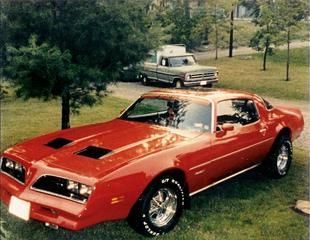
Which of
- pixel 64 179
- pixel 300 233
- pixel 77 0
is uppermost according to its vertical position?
pixel 77 0

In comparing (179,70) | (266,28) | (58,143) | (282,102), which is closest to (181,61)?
(179,70)

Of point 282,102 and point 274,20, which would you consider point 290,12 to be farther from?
point 282,102

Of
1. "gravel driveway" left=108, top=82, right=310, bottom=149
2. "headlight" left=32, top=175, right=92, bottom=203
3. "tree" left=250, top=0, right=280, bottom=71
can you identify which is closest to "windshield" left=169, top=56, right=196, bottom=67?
"gravel driveway" left=108, top=82, right=310, bottom=149

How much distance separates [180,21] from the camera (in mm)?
8320

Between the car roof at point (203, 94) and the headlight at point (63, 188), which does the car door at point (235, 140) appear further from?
the headlight at point (63, 188)

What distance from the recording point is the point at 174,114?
5.55 meters

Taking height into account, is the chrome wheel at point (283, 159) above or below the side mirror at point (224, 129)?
below

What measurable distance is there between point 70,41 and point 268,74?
5116mm

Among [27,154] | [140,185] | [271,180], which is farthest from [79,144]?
[271,180]

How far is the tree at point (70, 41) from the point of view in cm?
606

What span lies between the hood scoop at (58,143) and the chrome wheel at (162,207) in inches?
46.4

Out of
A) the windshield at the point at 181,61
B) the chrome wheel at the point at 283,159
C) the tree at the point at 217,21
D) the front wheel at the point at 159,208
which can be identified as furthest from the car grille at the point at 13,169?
the windshield at the point at 181,61

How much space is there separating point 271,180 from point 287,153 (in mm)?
561

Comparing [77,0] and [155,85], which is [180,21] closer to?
[77,0]
